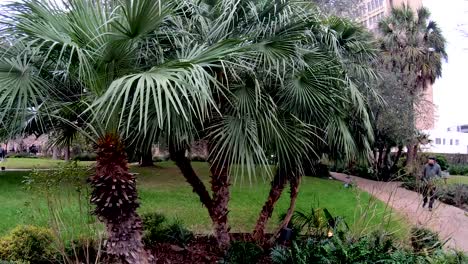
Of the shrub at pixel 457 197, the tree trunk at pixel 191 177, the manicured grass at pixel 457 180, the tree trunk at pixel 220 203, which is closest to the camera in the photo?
the tree trunk at pixel 220 203

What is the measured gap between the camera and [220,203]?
25.8 ft

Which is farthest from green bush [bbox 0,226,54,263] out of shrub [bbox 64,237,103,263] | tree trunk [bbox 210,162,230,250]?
tree trunk [bbox 210,162,230,250]

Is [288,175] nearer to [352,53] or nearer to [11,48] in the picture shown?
[352,53]

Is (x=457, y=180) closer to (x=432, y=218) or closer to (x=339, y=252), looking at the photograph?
(x=432, y=218)

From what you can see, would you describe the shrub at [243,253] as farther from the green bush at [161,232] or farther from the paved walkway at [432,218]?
the paved walkway at [432,218]

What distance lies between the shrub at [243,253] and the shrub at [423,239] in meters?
2.55

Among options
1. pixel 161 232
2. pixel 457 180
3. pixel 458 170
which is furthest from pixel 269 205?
pixel 458 170

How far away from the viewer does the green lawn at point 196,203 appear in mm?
9070

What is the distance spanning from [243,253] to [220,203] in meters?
1.11

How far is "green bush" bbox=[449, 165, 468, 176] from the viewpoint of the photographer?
33.6 m

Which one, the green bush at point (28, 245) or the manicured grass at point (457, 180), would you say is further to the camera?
the manicured grass at point (457, 180)

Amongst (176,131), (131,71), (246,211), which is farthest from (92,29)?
(246,211)

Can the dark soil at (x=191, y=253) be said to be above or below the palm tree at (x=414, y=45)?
below

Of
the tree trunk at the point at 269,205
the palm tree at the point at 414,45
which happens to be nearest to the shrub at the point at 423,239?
the tree trunk at the point at 269,205
